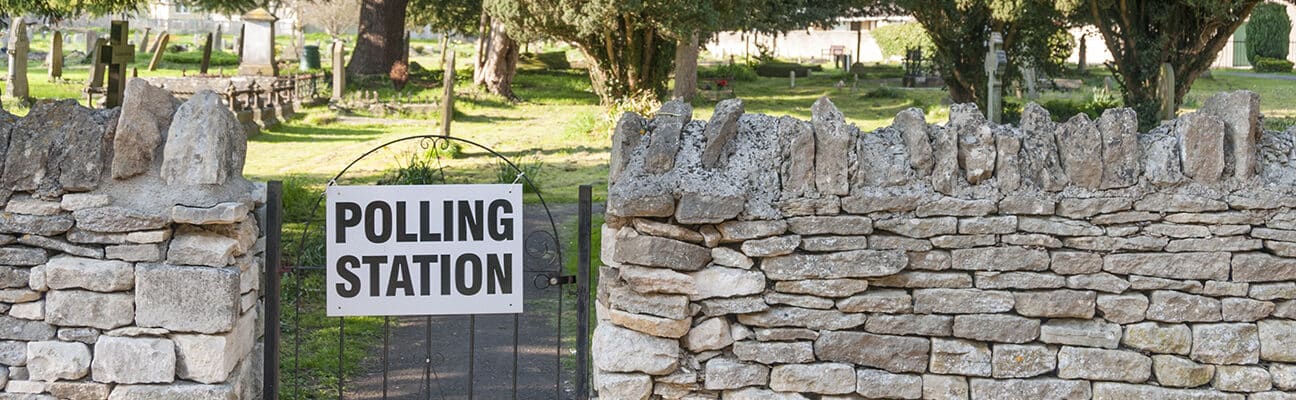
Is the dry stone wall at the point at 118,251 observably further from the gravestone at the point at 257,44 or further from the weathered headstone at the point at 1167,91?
the gravestone at the point at 257,44

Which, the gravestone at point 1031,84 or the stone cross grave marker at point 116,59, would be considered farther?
the gravestone at point 1031,84

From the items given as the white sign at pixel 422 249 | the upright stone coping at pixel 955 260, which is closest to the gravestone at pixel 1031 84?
the upright stone coping at pixel 955 260

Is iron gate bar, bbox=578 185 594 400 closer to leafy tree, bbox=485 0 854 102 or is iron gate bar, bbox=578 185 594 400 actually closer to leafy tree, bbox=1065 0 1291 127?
leafy tree, bbox=485 0 854 102

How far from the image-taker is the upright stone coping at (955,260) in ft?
15.4

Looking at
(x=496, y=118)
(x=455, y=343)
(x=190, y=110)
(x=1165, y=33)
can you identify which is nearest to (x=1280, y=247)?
(x=190, y=110)

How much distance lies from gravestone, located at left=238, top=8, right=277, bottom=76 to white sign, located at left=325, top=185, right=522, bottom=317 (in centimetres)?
2115

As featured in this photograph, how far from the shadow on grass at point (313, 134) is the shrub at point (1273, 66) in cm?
3073

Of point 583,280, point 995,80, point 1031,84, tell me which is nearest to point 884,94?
point 1031,84

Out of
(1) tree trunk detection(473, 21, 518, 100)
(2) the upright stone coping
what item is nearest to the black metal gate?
(2) the upright stone coping

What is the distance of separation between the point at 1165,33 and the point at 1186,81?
0.83m

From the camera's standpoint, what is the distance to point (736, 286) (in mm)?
4699

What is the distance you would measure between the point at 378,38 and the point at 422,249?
81.1 feet

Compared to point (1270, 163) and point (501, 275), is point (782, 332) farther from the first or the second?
point (1270, 163)

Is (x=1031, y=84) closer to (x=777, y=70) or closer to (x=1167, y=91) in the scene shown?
(x=1167, y=91)
